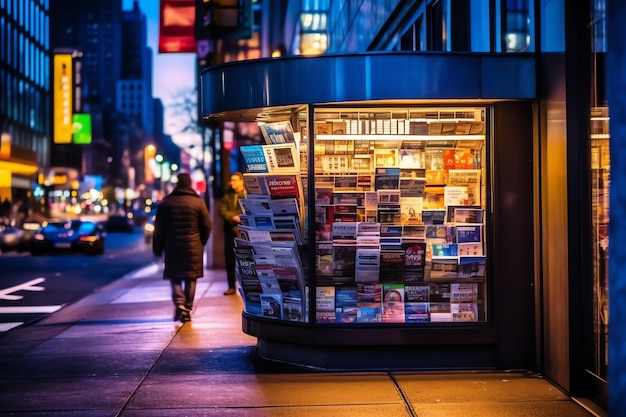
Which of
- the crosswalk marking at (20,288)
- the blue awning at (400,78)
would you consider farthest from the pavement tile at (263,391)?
the crosswalk marking at (20,288)

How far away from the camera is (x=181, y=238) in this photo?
1213 centimetres

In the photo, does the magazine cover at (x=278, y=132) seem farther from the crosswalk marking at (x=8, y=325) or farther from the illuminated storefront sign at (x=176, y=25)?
the illuminated storefront sign at (x=176, y=25)

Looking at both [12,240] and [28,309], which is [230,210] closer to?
[28,309]

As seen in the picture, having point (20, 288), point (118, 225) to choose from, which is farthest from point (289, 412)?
point (118, 225)

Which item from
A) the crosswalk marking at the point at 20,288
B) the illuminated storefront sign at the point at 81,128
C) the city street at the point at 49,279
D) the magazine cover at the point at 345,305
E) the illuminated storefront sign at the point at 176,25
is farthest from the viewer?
the illuminated storefront sign at the point at 81,128

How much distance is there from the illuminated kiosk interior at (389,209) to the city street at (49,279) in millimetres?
5549

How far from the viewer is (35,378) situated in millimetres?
8570

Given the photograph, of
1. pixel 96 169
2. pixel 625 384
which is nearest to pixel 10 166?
pixel 625 384

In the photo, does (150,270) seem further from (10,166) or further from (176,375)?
(10,166)

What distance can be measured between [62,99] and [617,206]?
54.6 metres

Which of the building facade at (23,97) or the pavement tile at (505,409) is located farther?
the building facade at (23,97)

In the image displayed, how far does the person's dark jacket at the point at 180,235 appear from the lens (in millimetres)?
12102

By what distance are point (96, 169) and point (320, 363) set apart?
14015 centimetres

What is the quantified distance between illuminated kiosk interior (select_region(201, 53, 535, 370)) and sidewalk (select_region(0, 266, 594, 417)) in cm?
39
